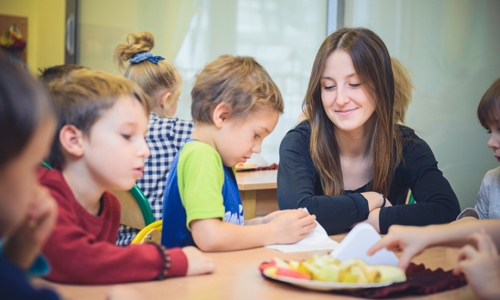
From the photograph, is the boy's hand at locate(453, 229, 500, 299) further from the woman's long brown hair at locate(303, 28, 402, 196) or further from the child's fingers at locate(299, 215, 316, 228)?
the woman's long brown hair at locate(303, 28, 402, 196)

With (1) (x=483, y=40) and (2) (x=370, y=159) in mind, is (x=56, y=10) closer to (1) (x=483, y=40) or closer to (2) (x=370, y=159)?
(1) (x=483, y=40)

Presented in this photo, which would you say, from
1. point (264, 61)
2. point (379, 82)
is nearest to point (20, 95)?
point (379, 82)

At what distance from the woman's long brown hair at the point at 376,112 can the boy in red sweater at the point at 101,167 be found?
77 centimetres

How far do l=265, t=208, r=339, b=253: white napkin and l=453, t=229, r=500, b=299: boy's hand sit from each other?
16.2 inches

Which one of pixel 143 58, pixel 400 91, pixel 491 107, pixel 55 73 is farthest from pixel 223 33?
pixel 55 73

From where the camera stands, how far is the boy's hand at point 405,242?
1.01 metres

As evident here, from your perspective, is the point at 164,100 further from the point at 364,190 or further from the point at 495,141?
the point at 495,141

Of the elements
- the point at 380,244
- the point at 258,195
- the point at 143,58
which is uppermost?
the point at 143,58

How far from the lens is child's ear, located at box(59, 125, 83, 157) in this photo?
40.7 inches

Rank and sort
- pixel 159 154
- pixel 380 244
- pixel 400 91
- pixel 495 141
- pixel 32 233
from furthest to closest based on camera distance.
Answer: pixel 159 154, pixel 400 91, pixel 495 141, pixel 380 244, pixel 32 233

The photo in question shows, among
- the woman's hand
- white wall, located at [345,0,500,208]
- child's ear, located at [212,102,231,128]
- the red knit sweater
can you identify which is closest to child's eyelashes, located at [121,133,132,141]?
the red knit sweater

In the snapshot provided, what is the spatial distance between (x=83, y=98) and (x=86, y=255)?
0.29m

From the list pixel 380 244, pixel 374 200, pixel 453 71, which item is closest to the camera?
pixel 380 244

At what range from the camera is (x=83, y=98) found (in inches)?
41.2
